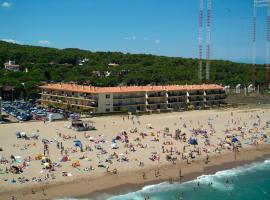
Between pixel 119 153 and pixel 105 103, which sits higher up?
pixel 105 103

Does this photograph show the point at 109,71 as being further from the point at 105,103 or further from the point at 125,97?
the point at 105,103

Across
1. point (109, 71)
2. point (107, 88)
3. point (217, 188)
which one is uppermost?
point (109, 71)

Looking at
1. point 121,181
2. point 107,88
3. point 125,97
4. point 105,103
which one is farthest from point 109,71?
point 121,181

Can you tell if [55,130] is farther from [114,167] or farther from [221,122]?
[221,122]

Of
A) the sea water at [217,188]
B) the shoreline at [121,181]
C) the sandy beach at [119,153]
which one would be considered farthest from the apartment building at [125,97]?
the sea water at [217,188]

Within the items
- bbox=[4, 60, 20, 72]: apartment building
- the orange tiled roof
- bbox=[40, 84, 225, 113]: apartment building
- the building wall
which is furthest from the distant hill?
the building wall
